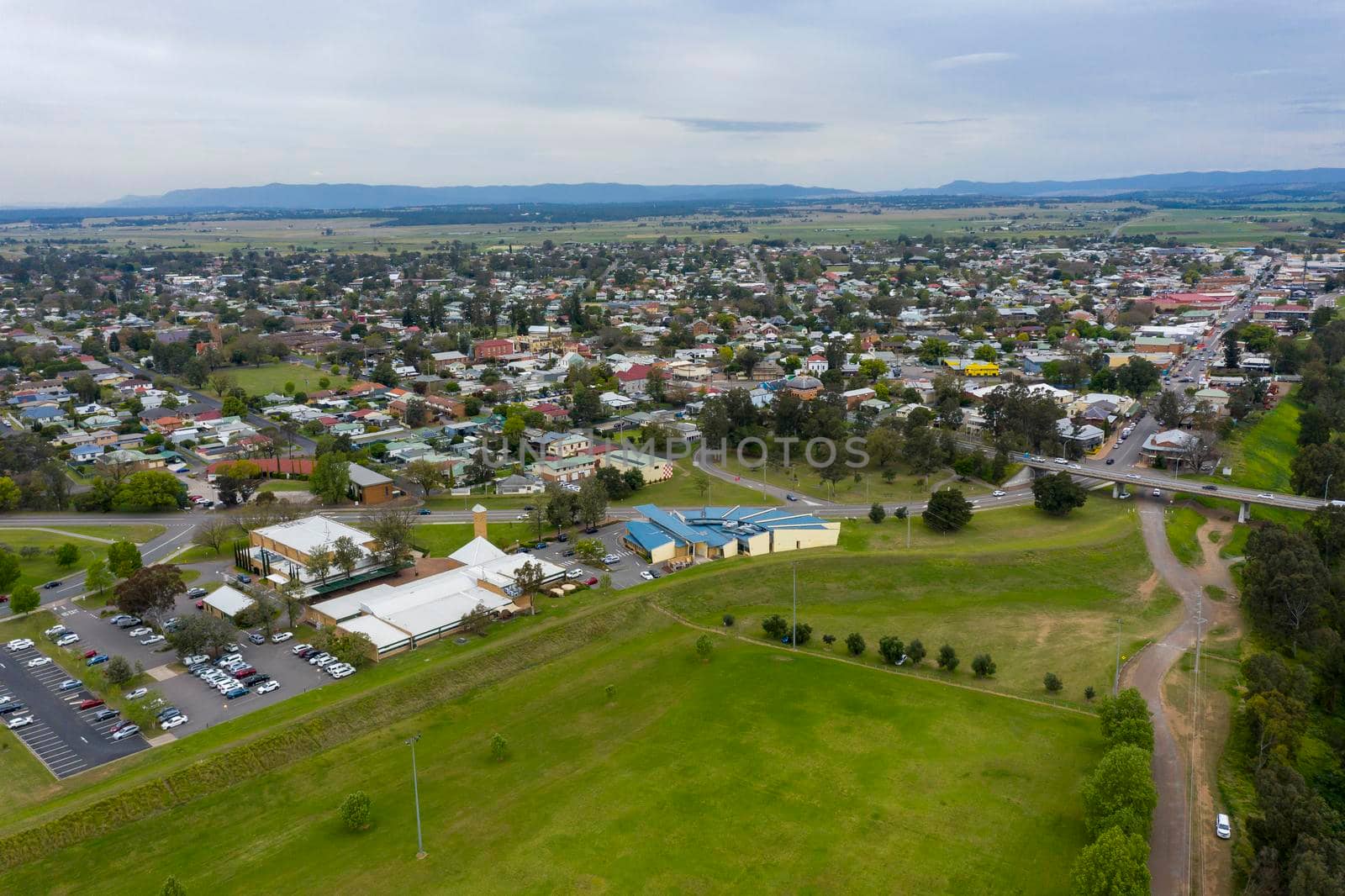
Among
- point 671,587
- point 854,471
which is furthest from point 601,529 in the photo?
point 854,471

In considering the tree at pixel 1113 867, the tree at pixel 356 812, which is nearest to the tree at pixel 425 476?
the tree at pixel 356 812

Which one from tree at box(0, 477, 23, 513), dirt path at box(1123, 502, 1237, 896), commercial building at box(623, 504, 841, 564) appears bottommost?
dirt path at box(1123, 502, 1237, 896)

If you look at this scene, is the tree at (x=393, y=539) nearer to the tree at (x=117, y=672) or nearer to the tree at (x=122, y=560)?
the tree at (x=122, y=560)

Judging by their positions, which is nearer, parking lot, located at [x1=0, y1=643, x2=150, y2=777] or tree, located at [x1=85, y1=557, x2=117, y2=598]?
parking lot, located at [x1=0, y1=643, x2=150, y2=777]

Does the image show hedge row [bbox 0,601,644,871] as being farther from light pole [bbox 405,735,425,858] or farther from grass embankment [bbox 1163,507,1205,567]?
grass embankment [bbox 1163,507,1205,567]

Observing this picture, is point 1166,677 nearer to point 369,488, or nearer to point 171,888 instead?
point 171,888

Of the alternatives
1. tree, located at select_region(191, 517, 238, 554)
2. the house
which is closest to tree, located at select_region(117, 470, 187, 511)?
tree, located at select_region(191, 517, 238, 554)

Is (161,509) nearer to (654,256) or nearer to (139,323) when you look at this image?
(139,323)

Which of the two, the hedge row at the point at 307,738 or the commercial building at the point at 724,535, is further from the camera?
the commercial building at the point at 724,535
